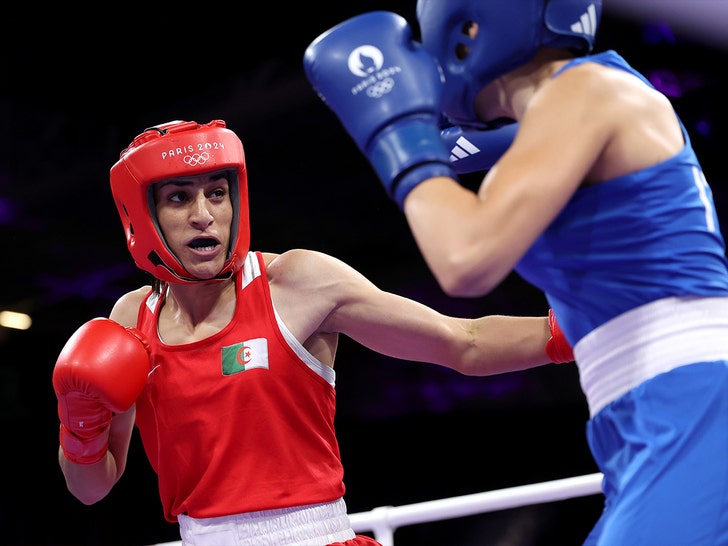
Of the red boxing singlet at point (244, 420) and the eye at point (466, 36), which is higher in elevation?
the eye at point (466, 36)

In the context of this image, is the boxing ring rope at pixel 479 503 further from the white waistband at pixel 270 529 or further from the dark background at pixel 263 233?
the dark background at pixel 263 233

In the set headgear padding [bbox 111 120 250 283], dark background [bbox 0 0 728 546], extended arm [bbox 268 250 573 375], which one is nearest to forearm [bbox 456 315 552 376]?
extended arm [bbox 268 250 573 375]

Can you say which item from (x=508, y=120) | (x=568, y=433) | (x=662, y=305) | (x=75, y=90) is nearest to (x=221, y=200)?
(x=508, y=120)

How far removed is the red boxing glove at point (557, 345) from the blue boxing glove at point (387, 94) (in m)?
0.70

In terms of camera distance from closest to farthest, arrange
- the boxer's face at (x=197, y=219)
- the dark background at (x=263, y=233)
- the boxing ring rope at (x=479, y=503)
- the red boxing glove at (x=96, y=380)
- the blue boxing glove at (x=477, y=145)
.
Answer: the blue boxing glove at (x=477, y=145) < the red boxing glove at (x=96, y=380) < the boxer's face at (x=197, y=219) < the boxing ring rope at (x=479, y=503) < the dark background at (x=263, y=233)

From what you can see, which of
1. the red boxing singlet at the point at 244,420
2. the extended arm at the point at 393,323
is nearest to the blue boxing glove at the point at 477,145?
the extended arm at the point at 393,323

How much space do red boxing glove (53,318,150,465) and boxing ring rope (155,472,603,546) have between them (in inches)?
13.9

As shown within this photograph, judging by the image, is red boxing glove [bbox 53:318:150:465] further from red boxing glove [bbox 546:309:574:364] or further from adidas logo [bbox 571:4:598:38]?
adidas logo [bbox 571:4:598:38]

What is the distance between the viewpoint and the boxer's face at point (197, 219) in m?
2.09

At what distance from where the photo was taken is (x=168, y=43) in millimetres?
5281

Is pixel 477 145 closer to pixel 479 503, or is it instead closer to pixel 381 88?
pixel 381 88

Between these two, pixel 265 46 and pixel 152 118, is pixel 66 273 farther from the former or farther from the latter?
pixel 265 46

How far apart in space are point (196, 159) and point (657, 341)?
1.26 meters

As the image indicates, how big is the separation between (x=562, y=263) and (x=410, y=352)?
0.83 m
